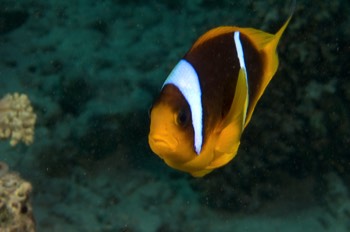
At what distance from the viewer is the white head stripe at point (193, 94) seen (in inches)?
58.4

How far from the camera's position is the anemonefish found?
1.43m

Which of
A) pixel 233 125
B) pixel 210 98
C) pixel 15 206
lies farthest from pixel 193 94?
pixel 15 206

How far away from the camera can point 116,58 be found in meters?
4.68

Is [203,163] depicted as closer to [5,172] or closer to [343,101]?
[5,172]

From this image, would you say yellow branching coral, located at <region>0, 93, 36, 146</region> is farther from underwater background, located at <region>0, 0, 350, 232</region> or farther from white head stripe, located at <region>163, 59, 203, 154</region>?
white head stripe, located at <region>163, 59, 203, 154</region>

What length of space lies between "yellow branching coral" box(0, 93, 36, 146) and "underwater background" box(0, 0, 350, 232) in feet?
0.82

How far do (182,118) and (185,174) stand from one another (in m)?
2.98

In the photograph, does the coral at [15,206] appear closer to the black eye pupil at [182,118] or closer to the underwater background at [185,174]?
the underwater background at [185,174]

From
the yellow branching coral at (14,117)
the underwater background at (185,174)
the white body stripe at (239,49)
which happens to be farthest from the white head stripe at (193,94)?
the yellow branching coral at (14,117)

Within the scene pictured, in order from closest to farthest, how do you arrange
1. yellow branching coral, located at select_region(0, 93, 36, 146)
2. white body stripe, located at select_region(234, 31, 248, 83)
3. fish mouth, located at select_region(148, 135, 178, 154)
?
1. fish mouth, located at select_region(148, 135, 178, 154)
2. white body stripe, located at select_region(234, 31, 248, 83)
3. yellow branching coral, located at select_region(0, 93, 36, 146)

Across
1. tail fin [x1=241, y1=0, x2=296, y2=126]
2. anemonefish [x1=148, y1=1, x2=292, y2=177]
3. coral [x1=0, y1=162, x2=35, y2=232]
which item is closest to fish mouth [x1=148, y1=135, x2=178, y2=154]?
anemonefish [x1=148, y1=1, x2=292, y2=177]

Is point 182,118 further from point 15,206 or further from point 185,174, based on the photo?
point 185,174

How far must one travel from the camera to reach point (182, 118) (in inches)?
56.3

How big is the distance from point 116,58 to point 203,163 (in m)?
3.30
